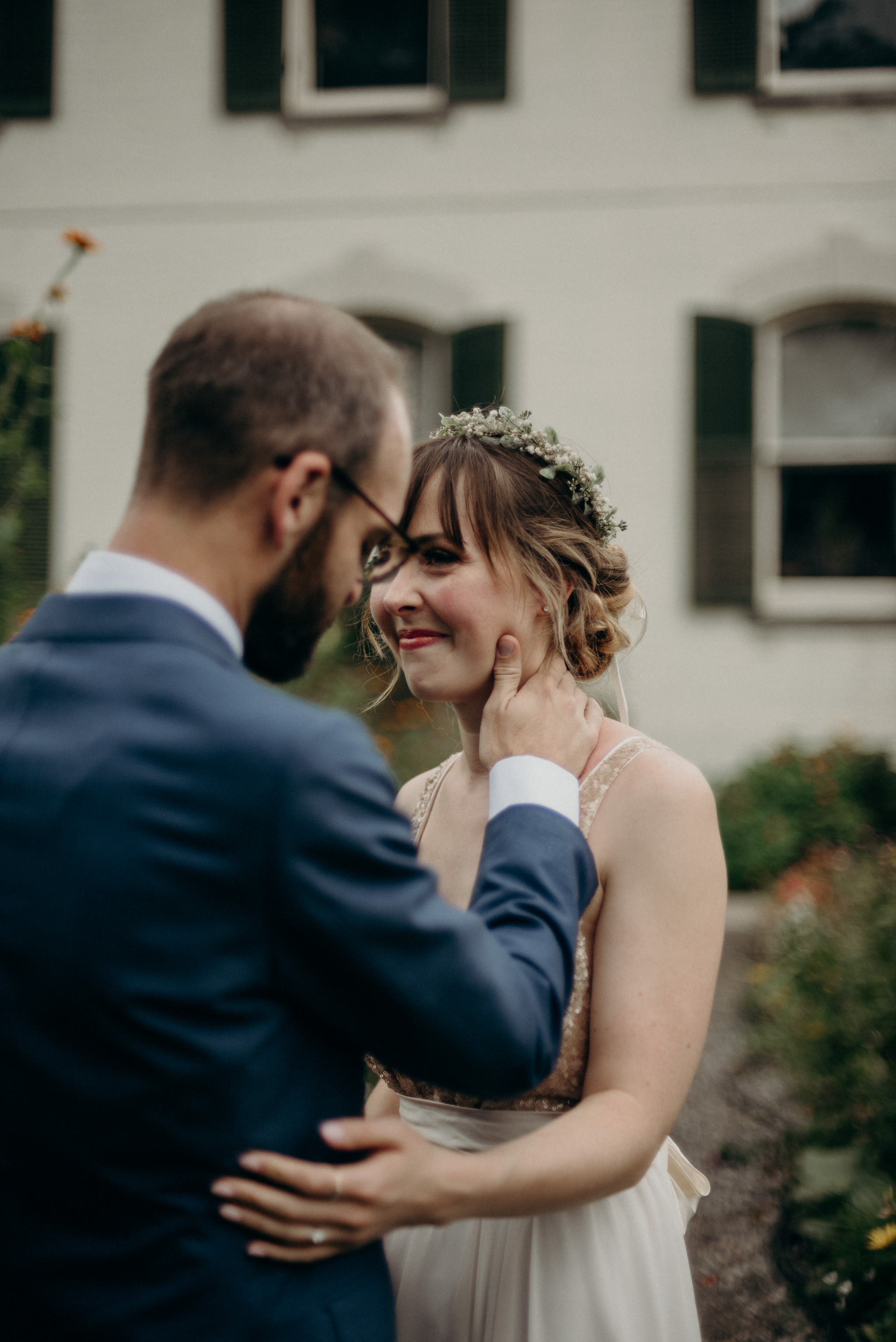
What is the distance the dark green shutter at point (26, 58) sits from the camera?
796cm

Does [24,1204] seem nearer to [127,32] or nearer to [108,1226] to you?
[108,1226]

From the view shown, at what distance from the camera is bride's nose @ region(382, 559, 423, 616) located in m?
1.95

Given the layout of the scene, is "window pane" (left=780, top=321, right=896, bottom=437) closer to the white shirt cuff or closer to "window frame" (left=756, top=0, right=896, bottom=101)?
"window frame" (left=756, top=0, right=896, bottom=101)

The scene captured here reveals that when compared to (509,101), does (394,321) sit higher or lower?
lower

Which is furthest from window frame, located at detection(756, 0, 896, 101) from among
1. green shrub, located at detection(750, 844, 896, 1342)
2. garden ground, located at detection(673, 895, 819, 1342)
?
garden ground, located at detection(673, 895, 819, 1342)

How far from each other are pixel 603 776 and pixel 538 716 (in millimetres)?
163

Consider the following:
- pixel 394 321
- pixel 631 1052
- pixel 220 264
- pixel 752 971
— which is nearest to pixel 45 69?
pixel 220 264

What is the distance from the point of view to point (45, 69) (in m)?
8.00

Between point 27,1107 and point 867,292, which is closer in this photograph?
point 27,1107

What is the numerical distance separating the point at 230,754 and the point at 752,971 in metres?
4.90

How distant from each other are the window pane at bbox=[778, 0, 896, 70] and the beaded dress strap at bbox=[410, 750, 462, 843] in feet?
24.8

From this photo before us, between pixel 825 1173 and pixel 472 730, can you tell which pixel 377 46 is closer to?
pixel 472 730

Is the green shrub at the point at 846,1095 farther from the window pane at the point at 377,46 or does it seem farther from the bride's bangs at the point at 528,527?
the window pane at the point at 377,46

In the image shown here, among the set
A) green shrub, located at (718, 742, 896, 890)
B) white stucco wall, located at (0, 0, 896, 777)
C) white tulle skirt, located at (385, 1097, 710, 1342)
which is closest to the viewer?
white tulle skirt, located at (385, 1097, 710, 1342)
